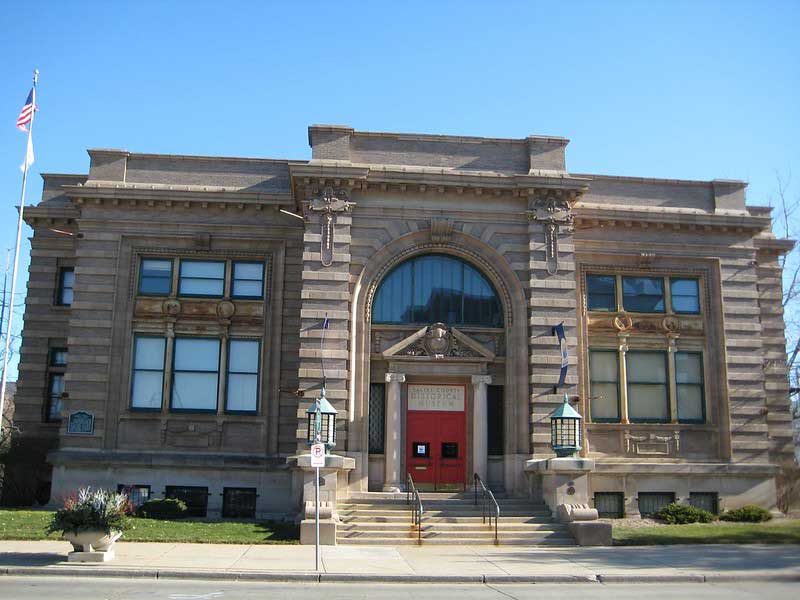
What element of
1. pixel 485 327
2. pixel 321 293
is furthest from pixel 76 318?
pixel 485 327

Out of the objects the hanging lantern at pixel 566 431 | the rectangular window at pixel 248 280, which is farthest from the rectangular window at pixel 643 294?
the rectangular window at pixel 248 280

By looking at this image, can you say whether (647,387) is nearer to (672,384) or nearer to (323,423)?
(672,384)

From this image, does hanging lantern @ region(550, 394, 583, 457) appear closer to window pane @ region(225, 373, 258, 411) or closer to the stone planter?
window pane @ region(225, 373, 258, 411)

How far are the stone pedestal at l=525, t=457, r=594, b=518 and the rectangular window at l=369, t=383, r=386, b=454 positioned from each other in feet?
17.5

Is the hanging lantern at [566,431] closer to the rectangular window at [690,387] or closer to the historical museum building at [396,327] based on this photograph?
the historical museum building at [396,327]

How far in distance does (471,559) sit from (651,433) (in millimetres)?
12104

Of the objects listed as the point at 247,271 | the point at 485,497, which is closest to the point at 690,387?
the point at 485,497

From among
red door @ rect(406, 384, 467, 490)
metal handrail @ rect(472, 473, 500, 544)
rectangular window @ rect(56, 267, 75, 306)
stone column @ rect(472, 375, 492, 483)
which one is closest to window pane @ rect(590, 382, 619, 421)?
stone column @ rect(472, 375, 492, 483)

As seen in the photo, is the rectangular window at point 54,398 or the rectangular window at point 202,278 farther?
the rectangular window at point 54,398

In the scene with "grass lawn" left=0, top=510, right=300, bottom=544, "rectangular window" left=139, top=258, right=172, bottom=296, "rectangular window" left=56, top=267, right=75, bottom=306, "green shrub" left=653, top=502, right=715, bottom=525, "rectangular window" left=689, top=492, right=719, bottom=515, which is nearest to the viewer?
"grass lawn" left=0, top=510, right=300, bottom=544

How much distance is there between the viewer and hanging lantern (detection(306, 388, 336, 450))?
24094 mm

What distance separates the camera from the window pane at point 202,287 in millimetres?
30031

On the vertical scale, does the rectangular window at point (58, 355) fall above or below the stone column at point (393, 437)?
above

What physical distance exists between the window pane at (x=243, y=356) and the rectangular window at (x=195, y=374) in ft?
1.72
